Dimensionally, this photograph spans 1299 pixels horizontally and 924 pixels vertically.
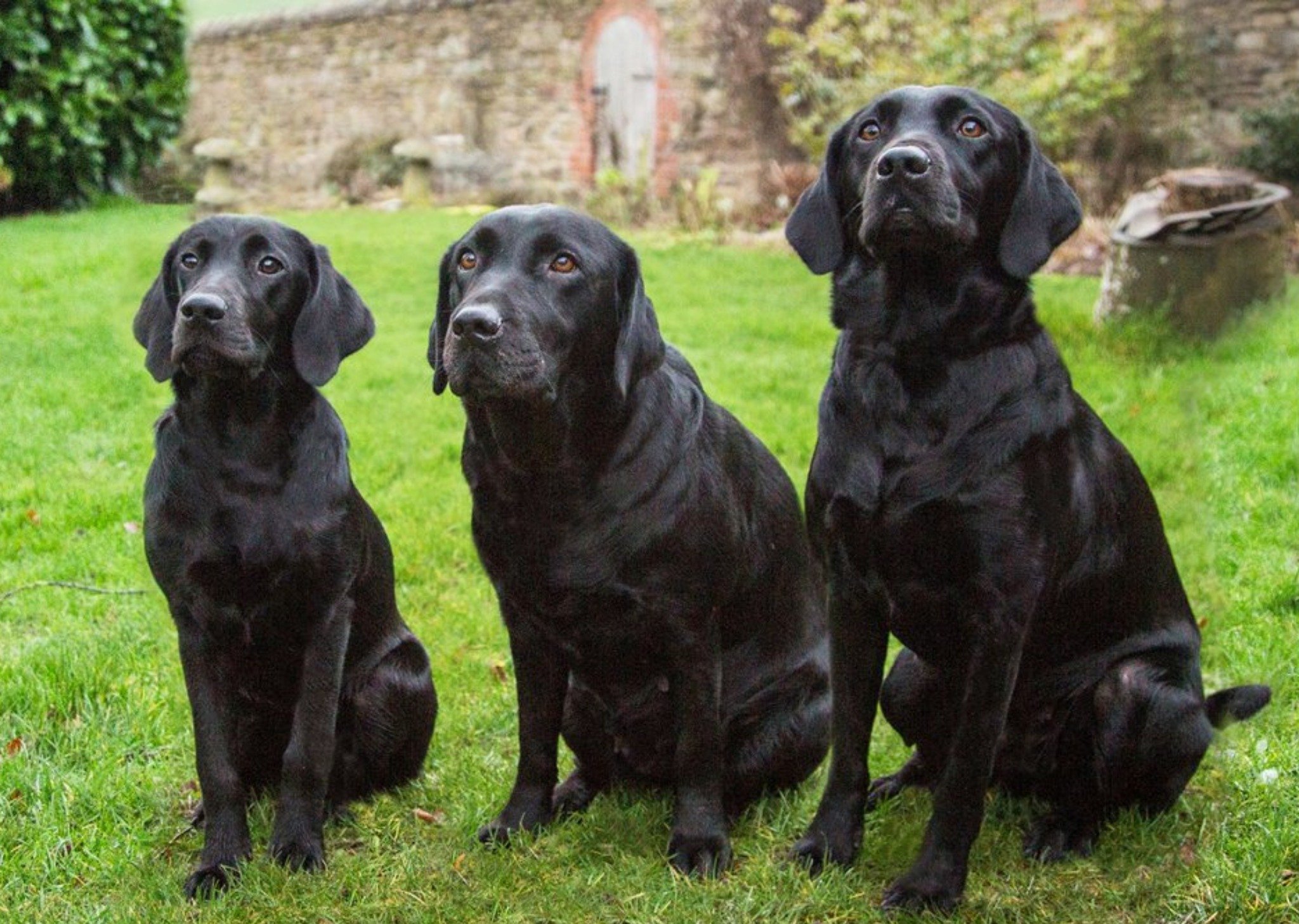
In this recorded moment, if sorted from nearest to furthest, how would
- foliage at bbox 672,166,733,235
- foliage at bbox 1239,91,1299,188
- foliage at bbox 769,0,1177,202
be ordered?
foliage at bbox 1239,91,1299,188, foliage at bbox 769,0,1177,202, foliage at bbox 672,166,733,235

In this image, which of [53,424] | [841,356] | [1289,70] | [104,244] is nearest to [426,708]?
[841,356]

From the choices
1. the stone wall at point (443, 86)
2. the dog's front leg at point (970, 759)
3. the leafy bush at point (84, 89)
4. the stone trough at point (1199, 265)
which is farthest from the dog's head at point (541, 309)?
the stone wall at point (443, 86)

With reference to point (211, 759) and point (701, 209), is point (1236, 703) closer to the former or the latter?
point (211, 759)

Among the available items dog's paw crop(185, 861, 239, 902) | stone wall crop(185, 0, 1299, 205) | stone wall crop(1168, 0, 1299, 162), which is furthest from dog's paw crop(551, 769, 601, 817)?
stone wall crop(185, 0, 1299, 205)

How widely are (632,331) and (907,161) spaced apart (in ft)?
2.40

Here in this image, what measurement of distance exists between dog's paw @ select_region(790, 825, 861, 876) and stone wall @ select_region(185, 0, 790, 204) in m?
13.5

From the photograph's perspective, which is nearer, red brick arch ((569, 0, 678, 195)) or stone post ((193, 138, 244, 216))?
stone post ((193, 138, 244, 216))

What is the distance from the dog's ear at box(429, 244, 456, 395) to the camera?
3254 mm

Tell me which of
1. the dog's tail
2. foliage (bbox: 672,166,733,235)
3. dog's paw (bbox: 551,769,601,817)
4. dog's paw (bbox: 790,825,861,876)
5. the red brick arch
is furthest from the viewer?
the red brick arch

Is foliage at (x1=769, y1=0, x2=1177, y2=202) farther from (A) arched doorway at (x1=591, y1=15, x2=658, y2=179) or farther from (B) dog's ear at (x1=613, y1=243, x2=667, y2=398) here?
(B) dog's ear at (x1=613, y1=243, x2=667, y2=398)

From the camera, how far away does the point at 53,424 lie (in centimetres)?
633

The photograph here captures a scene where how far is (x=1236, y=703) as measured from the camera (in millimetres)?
3412

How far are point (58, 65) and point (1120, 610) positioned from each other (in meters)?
8.93

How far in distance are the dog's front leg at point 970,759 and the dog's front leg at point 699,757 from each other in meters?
0.47
